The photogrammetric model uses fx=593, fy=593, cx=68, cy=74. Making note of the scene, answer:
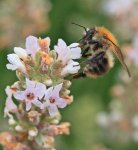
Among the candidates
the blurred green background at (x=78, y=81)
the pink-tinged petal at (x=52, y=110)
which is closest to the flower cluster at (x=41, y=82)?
the pink-tinged petal at (x=52, y=110)

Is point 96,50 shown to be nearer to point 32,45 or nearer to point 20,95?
point 32,45

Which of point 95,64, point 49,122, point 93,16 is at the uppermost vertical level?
point 93,16

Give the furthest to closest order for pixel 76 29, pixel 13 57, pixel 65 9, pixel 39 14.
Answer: pixel 65 9 < pixel 76 29 < pixel 39 14 < pixel 13 57

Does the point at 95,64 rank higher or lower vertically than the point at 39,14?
lower

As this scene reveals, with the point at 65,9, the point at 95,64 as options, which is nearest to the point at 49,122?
the point at 95,64

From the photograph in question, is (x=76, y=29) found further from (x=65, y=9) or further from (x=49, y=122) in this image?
(x=49, y=122)

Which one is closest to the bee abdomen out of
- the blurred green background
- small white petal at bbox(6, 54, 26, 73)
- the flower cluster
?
the flower cluster

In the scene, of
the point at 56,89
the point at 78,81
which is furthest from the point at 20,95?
the point at 78,81
